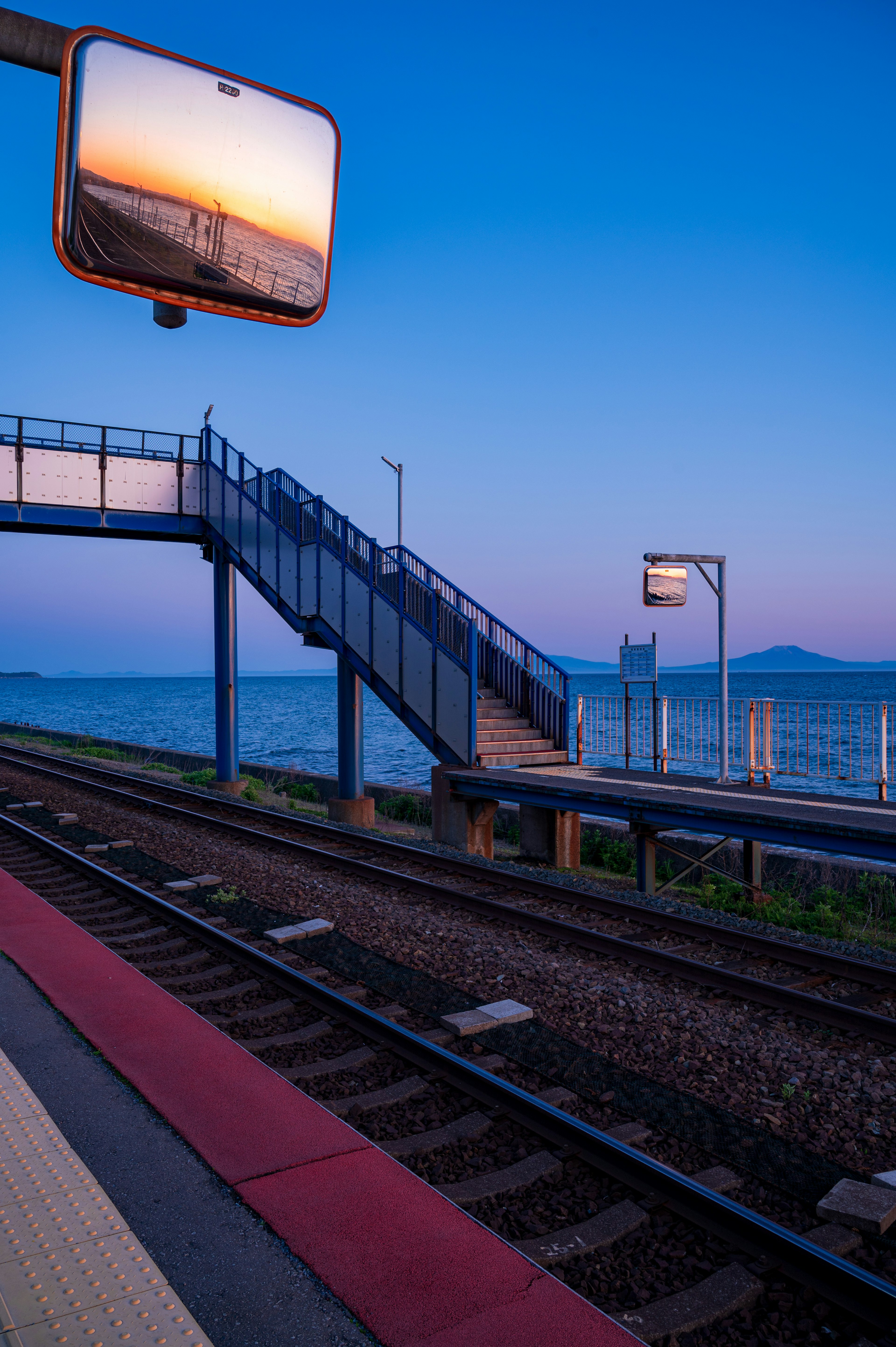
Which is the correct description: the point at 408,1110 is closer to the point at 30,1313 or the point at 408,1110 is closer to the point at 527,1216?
the point at 527,1216

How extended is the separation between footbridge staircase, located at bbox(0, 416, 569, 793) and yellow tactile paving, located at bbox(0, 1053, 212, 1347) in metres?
12.5

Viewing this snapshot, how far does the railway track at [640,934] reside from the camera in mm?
6746

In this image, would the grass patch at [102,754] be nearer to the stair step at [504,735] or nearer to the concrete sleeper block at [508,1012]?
the stair step at [504,735]

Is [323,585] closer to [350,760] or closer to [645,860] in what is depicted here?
[350,760]

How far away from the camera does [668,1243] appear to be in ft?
11.7

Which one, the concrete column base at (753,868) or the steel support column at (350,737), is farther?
the steel support column at (350,737)

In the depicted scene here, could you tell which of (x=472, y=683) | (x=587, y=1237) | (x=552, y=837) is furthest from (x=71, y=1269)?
(x=472, y=683)

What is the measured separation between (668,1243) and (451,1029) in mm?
2508

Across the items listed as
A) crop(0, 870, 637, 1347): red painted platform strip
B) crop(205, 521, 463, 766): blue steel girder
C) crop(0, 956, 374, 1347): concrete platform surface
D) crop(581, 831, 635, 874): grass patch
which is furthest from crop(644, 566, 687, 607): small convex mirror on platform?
crop(0, 956, 374, 1347): concrete platform surface

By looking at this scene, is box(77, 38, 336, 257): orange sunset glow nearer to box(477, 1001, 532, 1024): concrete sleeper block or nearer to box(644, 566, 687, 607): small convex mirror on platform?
box(477, 1001, 532, 1024): concrete sleeper block

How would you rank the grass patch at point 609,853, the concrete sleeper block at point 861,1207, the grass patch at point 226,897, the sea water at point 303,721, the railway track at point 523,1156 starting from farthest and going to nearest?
the sea water at point 303,721 < the grass patch at point 609,853 < the grass patch at point 226,897 < the concrete sleeper block at point 861,1207 < the railway track at point 523,1156

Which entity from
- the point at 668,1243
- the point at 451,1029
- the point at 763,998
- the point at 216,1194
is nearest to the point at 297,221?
the point at 216,1194

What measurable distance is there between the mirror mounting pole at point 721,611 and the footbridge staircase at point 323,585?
3.45m

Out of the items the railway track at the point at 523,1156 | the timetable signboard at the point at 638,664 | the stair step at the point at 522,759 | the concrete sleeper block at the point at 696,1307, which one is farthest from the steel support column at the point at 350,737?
the concrete sleeper block at the point at 696,1307
